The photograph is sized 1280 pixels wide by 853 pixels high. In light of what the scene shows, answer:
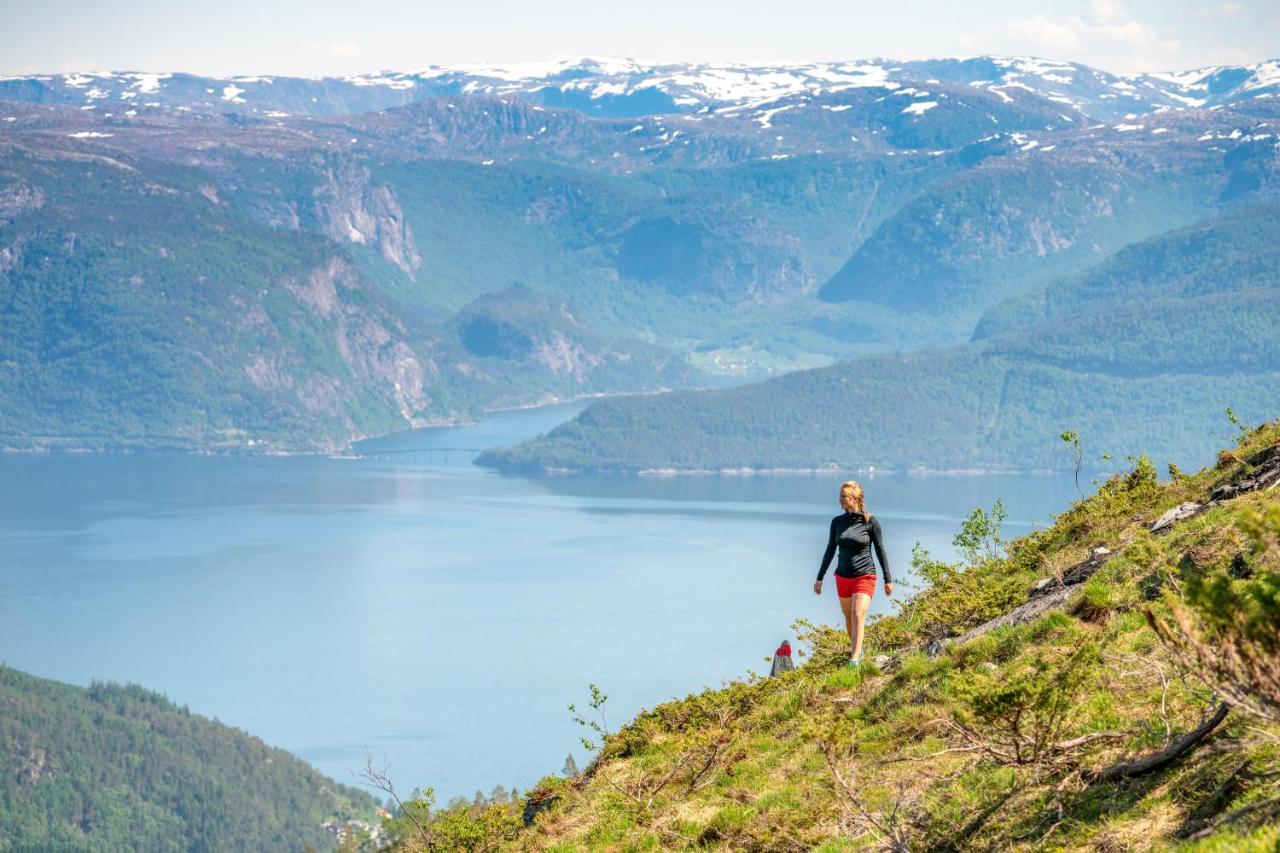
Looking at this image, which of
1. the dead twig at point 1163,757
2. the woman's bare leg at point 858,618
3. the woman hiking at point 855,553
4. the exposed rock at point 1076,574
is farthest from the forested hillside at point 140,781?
the dead twig at point 1163,757

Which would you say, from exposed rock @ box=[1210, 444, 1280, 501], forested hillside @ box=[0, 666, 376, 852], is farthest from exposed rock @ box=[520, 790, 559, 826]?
forested hillside @ box=[0, 666, 376, 852]

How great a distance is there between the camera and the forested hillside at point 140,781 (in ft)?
480

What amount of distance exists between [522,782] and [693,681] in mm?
22265

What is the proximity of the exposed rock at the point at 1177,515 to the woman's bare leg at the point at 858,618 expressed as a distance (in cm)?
400

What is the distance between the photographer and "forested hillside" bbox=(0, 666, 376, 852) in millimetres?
146250

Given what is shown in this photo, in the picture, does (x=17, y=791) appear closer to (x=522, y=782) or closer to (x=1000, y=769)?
(x=522, y=782)

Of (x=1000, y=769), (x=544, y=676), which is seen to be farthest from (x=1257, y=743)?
(x=544, y=676)

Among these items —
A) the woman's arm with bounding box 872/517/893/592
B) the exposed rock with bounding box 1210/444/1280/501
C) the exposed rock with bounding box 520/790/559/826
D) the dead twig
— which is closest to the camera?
the dead twig

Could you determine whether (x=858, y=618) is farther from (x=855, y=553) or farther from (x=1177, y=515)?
(x=1177, y=515)

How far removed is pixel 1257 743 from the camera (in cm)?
1192

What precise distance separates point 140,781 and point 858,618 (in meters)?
150

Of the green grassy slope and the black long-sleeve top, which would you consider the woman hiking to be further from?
the green grassy slope

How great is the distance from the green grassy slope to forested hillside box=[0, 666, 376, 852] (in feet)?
408

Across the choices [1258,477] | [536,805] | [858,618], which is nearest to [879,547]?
[858,618]
